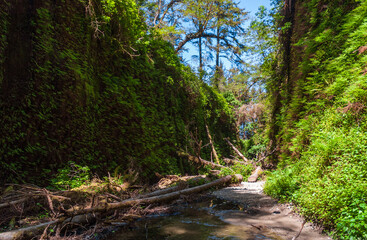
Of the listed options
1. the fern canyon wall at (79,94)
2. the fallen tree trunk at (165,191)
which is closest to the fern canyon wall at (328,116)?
the fallen tree trunk at (165,191)

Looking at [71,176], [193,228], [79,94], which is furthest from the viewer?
[79,94]

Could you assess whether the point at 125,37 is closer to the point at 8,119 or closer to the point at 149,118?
the point at 149,118

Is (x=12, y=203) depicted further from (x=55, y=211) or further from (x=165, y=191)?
(x=165, y=191)

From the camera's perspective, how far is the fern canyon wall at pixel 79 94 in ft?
15.0

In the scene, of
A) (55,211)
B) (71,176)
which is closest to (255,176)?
(71,176)

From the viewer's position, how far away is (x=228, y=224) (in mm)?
3770

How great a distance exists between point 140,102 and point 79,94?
8.79ft

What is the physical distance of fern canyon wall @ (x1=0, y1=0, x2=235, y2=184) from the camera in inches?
180

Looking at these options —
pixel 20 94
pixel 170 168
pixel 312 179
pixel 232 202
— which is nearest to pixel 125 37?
pixel 20 94

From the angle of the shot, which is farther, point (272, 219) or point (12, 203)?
point (272, 219)

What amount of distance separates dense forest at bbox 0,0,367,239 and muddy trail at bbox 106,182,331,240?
0.33 m

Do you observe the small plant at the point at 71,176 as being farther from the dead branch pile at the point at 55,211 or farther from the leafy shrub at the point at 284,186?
the leafy shrub at the point at 284,186

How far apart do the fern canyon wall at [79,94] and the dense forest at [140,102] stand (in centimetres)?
3

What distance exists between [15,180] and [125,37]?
5353mm
